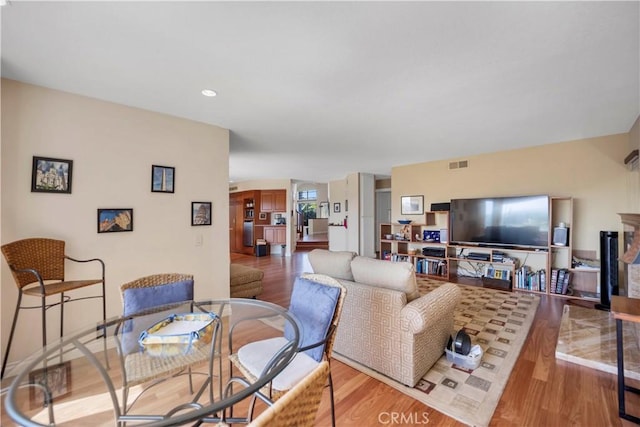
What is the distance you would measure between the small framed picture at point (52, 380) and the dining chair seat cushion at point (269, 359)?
91cm

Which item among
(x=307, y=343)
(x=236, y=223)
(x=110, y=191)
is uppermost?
(x=110, y=191)

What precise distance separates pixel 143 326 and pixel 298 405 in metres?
1.42

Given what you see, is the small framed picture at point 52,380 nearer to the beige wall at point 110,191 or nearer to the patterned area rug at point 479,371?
the beige wall at point 110,191

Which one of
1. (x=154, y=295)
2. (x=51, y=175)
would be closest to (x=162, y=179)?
(x=51, y=175)

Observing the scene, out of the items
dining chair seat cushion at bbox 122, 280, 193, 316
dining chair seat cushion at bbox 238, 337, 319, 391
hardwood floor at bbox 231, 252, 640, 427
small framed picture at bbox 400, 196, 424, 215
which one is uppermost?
small framed picture at bbox 400, 196, 424, 215

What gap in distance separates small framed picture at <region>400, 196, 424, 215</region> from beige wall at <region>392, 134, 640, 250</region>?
2.30 ft

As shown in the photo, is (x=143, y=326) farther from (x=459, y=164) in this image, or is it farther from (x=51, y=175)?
(x=459, y=164)

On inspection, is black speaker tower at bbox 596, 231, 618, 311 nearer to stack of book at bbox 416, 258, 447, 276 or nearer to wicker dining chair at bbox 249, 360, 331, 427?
stack of book at bbox 416, 258, 447, 276

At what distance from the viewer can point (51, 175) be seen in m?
2.28

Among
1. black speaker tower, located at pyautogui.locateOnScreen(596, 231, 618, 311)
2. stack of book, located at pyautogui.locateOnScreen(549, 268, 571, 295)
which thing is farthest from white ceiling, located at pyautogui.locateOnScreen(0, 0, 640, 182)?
stack of book, located at pyautogui.locateOnScreen(549, 268, 571, 295)

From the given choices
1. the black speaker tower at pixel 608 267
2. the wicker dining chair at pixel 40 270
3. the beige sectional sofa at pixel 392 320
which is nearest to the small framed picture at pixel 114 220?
the wicker dining chair at pixel 40 270

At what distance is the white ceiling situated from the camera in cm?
148

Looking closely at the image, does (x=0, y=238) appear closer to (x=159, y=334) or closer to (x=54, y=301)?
(x=54, y=301)

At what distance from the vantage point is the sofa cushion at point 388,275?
6.79 ft
